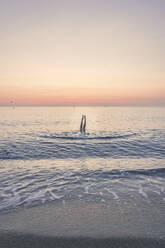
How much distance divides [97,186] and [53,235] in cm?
466

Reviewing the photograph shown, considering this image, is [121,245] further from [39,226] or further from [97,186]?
[97,186]

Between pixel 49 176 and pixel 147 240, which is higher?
pixel 147 240

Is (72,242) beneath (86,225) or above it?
above

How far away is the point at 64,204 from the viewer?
666 centimetres

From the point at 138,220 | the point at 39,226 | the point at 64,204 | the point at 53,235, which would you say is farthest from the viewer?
the point at 64,204

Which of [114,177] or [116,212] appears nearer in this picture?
[116,212]

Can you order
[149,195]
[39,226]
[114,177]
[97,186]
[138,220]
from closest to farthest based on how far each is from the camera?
[39,226]
[138,220]
[149,195]
[97,186]
[114,177]

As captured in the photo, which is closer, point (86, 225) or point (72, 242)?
point (72, 242)

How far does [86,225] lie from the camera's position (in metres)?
5.05

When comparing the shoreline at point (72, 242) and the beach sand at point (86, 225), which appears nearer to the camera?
the shoreline at point (72, 242)

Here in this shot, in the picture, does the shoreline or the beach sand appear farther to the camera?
the beach sand

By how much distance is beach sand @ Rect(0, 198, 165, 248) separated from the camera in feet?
13.9

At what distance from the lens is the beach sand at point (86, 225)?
13.9ft

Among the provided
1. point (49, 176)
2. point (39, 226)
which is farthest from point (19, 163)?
point (39, 226)
